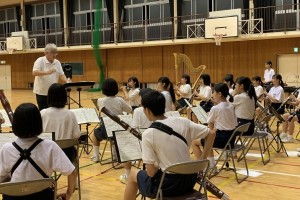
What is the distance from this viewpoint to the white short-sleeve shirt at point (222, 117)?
488 centimetres

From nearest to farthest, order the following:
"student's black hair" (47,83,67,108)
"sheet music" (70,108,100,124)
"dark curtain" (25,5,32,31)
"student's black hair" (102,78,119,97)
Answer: "student's black hair" (47,83,67,108) → "student's black hair" (102,78,119,97) → "sheet music" (70,108,100,124) → "dark curtain" (25,5,32,31)

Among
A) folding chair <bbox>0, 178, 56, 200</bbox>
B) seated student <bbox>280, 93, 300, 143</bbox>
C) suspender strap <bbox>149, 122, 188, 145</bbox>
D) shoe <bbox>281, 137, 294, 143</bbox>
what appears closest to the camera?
folding chair <bbox>0, 178, 56, 200</bbox>

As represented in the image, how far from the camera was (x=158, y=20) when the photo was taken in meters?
19.2

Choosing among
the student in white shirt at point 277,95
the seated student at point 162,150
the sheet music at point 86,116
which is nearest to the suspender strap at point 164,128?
the seated student at point 162,150

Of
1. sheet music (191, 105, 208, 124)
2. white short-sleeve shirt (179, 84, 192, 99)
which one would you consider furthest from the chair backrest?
white short-sleeve shirt (179, 84, 192, 99)

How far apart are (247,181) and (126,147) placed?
2.08 meters

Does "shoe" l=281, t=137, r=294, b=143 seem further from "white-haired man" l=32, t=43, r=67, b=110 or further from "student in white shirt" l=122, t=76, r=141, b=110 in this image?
"white-haired man" l=32, t=43, r=67, b=110

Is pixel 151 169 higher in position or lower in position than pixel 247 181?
higher

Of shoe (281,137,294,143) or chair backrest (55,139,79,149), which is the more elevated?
chair backrest (55,139,79,149)

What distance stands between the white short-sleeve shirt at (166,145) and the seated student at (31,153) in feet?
1.90

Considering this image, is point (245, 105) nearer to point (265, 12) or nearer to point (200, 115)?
point (200, 115)

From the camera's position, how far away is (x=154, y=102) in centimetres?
279

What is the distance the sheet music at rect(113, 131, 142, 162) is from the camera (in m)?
3.52

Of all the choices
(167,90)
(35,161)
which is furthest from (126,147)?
(167,90)
